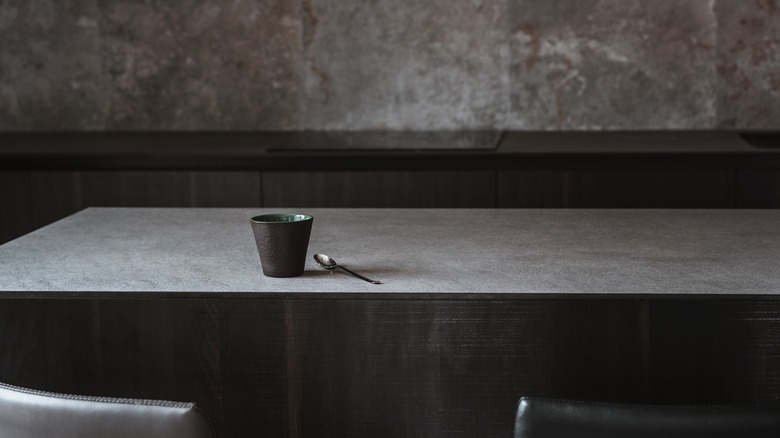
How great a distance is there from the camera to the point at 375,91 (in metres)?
3.69

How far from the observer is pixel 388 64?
12.1 feet

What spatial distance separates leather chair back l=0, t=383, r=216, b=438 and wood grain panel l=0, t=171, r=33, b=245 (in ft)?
7.63

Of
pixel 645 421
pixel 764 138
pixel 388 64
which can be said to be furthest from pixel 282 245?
pixel 764 138

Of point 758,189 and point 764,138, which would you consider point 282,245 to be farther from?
point 764,138

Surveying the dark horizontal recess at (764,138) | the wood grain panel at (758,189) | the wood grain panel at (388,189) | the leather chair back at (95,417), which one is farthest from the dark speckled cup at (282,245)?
the dark horizontal recess at (764,138)

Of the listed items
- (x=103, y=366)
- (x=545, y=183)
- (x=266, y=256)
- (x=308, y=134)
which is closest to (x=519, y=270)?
(x=266, y=256)

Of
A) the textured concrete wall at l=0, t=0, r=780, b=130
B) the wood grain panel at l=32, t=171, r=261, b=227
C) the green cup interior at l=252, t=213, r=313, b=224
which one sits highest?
the textured concrete wall at l=0, t=0, r=780, b=130

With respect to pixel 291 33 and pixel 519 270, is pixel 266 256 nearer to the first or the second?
pixel 519 270

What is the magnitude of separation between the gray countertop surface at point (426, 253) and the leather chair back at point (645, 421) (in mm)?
335

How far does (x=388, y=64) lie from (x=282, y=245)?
2.32 meters

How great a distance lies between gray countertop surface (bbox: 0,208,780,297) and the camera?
1416 millimetres

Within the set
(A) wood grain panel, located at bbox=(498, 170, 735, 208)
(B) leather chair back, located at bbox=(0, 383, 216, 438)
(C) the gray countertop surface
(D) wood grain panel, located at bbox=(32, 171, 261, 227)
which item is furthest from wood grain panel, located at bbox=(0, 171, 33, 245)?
(B) leather chair back, located at bbox=(0, 383, 216, 438)

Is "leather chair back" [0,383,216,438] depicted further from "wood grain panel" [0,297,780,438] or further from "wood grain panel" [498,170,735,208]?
"wood grain panel" [498,170,735,208]

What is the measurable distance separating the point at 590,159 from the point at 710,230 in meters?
1.17
